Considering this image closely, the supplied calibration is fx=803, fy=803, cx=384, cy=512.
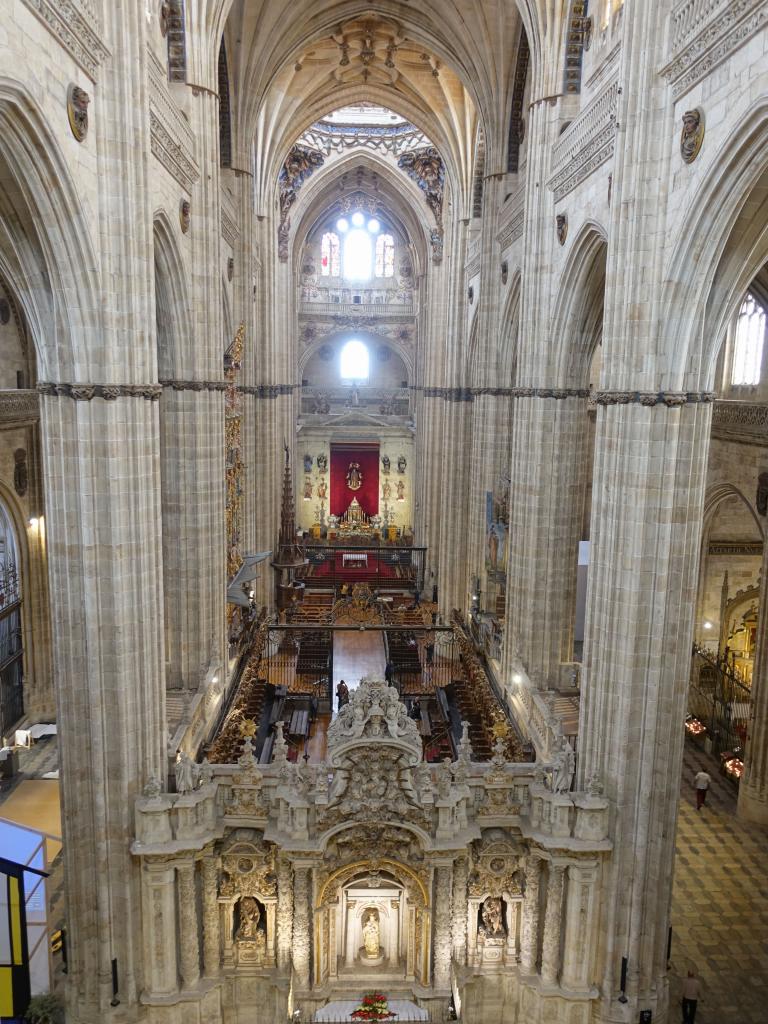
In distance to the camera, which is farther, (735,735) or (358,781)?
(735,735)

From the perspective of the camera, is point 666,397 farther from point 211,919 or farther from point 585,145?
point 211,919

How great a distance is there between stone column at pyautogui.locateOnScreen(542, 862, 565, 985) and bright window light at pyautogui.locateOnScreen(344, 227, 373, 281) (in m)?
37.6

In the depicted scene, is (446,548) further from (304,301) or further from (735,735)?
(304,301)

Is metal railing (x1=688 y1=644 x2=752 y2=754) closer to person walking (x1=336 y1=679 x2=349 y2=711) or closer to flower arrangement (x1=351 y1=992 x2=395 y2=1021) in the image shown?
person walking (x1=336 y1=679 x2=349 y2=711)

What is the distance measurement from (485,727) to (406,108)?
2312 centimetres

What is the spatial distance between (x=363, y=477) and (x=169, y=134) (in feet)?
106

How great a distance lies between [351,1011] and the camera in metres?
11.8

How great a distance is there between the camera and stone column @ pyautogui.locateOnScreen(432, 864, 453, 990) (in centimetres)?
1177

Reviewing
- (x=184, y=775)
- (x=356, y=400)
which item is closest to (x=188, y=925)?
(x=184, y=775)

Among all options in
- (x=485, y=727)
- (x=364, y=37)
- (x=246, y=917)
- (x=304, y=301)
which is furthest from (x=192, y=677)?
(x=304, y=301)

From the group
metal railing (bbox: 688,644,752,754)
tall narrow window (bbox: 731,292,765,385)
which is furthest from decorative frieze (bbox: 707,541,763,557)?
tall narrow window (bbox: 731,292,765,385)

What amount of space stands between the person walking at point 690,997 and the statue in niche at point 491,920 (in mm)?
2710

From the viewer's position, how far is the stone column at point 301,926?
1173 cm

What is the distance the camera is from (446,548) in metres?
27.6
